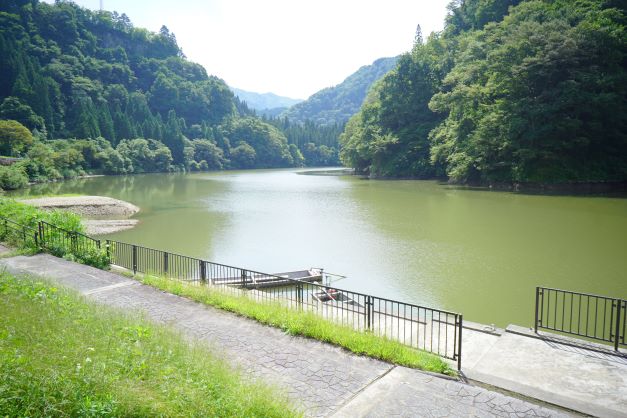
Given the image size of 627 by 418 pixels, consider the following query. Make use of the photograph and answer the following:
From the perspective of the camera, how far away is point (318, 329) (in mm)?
8398

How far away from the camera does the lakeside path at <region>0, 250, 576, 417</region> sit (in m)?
5.94

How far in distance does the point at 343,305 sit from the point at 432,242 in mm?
11586

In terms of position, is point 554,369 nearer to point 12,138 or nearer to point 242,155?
point 12,138

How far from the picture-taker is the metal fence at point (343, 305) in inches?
344

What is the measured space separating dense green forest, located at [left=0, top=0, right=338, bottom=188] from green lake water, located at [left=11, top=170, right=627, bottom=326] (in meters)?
34.7

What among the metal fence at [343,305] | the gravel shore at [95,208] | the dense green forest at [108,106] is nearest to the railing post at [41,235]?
the metal fence at [343,305]

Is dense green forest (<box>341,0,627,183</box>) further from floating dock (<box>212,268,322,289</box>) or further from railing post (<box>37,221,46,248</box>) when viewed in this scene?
railing post (<box>37,221,46,248</box>)

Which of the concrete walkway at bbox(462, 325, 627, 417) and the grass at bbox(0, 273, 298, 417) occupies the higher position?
Result: the grass at bbox(0, 273, 298, 417)

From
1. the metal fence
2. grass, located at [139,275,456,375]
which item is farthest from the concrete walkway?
grass, located at [139,275,456,375]

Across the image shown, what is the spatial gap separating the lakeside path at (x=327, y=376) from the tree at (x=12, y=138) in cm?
6605

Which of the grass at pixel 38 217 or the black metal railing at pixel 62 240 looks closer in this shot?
the black metal railing at pixel 62 240

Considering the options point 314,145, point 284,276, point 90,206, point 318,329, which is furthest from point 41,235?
point 314,145

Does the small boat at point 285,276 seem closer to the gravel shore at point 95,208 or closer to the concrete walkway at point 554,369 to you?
the concrete walkway at point 554,369

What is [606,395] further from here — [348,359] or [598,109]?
[598,109]
